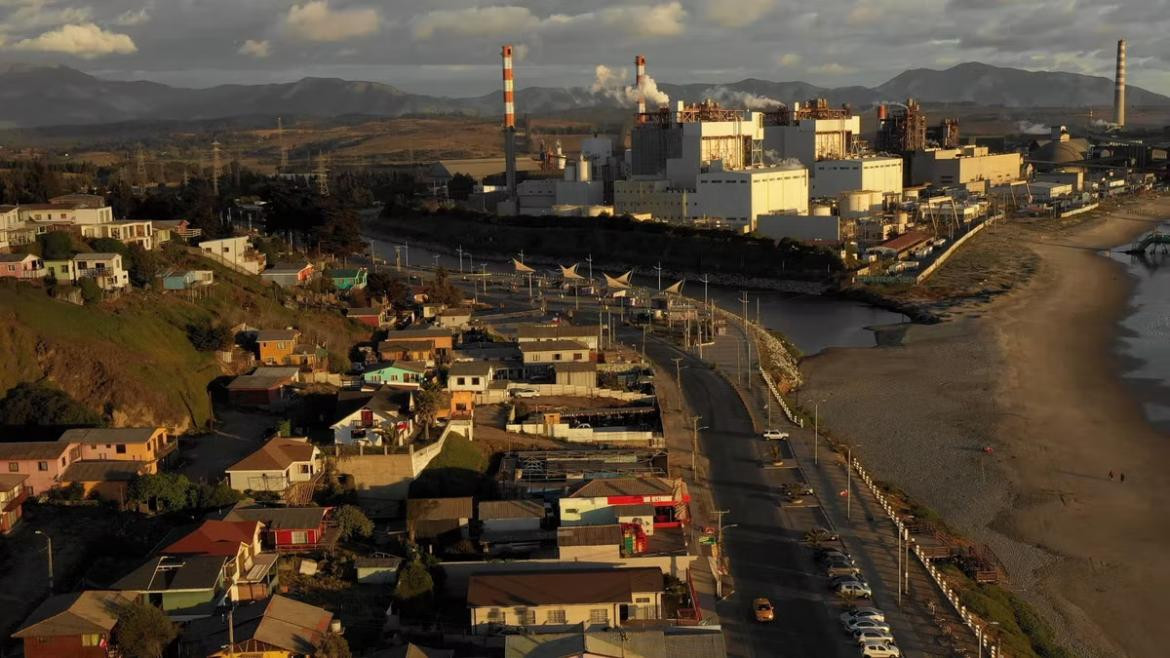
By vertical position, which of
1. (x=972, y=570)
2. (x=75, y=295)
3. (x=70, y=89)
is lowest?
(x=972, y=570)

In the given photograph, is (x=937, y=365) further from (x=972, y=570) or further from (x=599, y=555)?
(x=599, y=555)

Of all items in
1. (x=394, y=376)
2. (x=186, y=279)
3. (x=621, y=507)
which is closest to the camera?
(x=621, y=507)

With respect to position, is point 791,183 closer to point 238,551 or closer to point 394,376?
point 394,376

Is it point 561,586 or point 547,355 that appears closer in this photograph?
point 561,586

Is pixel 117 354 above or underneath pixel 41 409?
above

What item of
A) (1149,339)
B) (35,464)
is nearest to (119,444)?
(35,464)

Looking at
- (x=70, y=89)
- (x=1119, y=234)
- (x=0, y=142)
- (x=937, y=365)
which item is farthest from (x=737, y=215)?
(x=70, y=89)

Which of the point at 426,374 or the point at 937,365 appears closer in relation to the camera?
the point at 426,374
